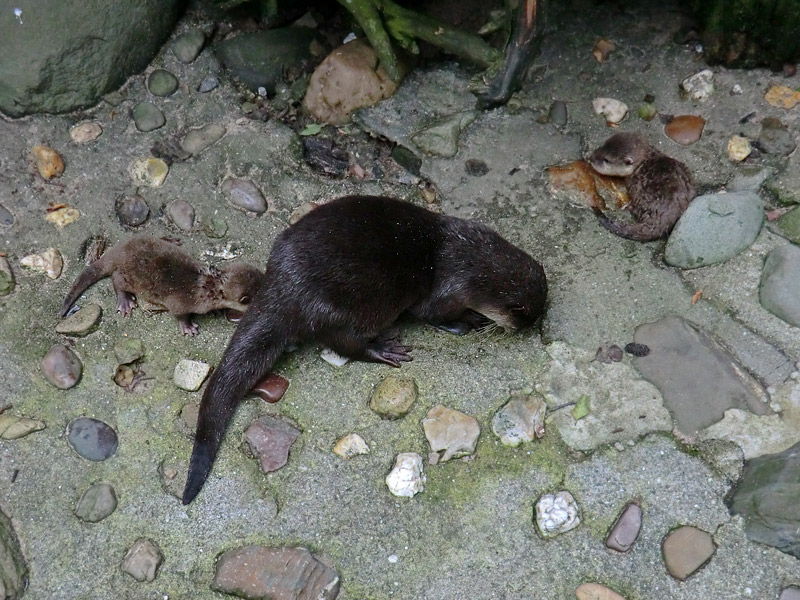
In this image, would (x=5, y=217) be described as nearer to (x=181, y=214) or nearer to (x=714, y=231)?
(x=181, y=214)

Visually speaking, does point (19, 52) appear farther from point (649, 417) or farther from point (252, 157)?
point (649, 417)

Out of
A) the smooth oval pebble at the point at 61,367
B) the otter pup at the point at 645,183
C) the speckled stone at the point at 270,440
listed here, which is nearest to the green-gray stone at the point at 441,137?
the otter pup at the point at 645,183

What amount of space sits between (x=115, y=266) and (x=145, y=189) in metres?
0.48

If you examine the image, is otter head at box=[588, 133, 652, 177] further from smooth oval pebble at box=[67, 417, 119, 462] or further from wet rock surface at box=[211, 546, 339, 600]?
smooth oval pebble at box=[67, 417, 119, 462]

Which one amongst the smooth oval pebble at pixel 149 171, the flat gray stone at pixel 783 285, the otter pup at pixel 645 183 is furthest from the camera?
the smooth oval pebble at pixel 149 171

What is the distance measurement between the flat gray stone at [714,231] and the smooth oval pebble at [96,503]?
2.19m

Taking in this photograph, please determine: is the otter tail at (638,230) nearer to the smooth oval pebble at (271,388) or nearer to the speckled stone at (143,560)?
the smooth oval pebble at (271,388)

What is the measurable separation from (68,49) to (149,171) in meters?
0.62

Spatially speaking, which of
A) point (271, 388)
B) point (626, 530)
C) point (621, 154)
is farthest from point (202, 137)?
point (626, 530)

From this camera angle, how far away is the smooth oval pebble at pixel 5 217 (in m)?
3.12

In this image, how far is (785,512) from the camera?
2.22 m

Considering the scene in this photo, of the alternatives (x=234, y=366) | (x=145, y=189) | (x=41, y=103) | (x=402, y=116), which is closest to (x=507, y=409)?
(x=234, y=366)

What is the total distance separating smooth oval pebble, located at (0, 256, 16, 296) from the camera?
9.61 feet

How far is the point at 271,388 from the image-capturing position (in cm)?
272
